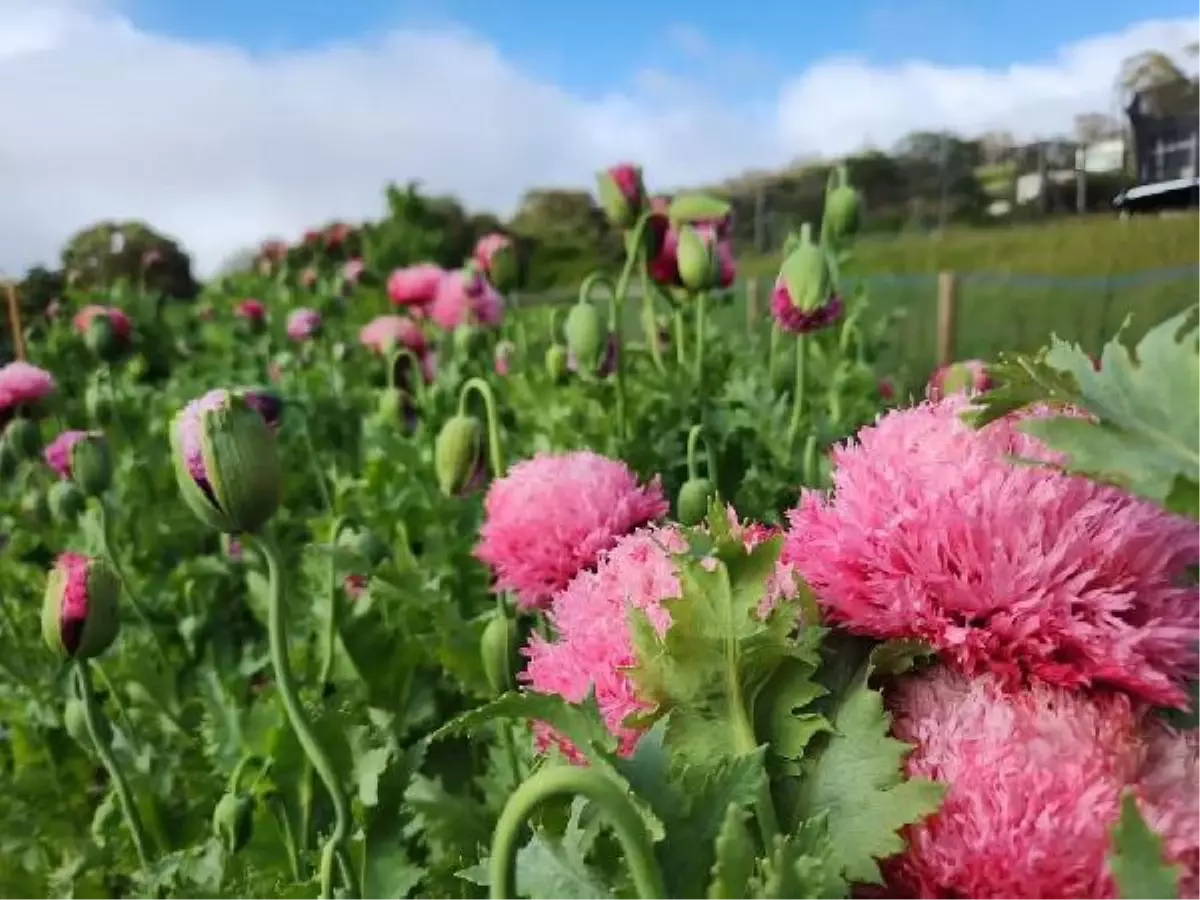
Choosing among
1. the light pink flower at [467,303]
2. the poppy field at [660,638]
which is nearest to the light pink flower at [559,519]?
the poppy field at [660,638]

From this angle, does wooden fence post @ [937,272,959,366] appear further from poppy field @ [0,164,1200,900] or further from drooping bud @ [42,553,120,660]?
drooping bud @ [42,553,120,660]

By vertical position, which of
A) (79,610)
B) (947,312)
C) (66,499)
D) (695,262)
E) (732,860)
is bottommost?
(947,312)

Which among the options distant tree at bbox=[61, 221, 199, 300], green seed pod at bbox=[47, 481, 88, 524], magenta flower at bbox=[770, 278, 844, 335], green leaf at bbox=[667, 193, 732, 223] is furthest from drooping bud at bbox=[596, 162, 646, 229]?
distant tree at bbox=[61, 221, 199, 300]

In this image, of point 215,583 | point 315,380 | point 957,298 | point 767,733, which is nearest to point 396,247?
point 957,298

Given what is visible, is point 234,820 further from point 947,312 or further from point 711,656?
point 947,312

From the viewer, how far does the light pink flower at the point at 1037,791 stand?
39 cm

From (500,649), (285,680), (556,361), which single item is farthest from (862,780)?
(556,361)

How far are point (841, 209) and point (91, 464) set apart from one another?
108 cm

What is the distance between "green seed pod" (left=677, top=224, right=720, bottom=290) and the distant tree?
9.48 m

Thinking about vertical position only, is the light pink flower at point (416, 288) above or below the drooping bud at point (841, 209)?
below

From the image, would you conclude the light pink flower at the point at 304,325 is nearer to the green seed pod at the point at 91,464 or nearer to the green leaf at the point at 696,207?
the green seed pod at the point at 91,464

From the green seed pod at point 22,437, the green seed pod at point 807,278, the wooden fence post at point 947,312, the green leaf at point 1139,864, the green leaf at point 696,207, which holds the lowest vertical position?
the wooden fence post at point 947,312

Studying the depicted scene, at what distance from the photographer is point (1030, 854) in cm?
39

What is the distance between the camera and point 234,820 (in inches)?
44.0
